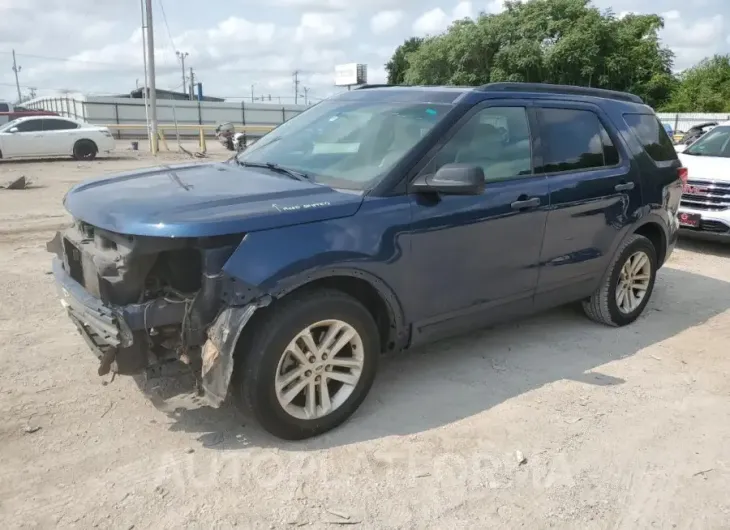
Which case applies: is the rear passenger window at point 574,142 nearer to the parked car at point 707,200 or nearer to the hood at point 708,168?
the parked car at point 707,200

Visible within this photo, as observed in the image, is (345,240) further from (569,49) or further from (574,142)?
(569,49)

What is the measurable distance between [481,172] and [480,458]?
5.12ft

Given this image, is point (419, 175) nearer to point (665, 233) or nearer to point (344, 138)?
point (344, 138)

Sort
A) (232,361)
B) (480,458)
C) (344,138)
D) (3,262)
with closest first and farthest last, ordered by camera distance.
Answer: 1. (232,361)
2. (480,458)
3. (344,138)
4. (3,262)

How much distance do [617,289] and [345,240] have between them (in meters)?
2.94

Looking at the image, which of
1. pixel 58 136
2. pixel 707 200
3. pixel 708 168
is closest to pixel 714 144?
pixel 708 168

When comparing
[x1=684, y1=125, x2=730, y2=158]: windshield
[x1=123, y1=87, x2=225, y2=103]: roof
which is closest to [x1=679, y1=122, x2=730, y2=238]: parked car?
[x1=684, y1=125, x2=730, y2=158]: windshield

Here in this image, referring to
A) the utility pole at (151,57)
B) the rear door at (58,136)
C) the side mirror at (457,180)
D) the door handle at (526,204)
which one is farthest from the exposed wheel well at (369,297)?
the utility pole at (151,57)

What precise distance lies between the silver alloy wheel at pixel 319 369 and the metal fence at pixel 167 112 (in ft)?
116

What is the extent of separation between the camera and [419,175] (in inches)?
145

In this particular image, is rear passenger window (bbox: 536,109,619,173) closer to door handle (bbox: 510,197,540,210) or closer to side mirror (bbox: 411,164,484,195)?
door handle (bbox: 510,197,540,210)

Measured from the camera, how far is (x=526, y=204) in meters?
4.17

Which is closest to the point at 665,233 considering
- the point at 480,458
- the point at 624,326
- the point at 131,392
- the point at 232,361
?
the point at 624,326

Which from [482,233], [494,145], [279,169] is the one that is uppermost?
[494,145]
